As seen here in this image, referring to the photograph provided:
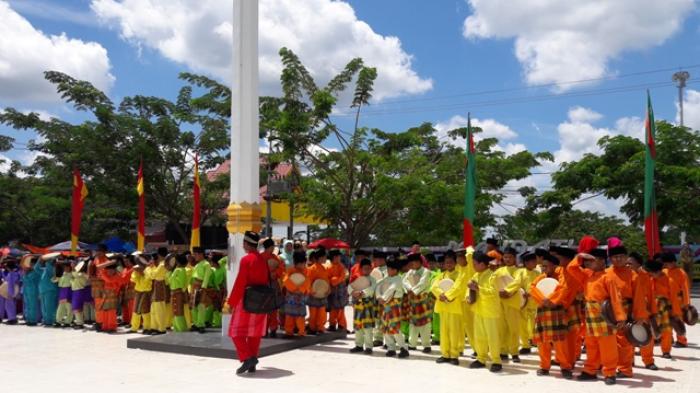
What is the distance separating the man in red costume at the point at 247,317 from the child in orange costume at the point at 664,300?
5537 millimetres

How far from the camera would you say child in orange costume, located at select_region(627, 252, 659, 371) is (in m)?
7.75

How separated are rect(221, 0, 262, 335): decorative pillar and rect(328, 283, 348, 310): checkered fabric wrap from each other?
6.38 ft

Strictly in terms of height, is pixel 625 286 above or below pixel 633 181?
below

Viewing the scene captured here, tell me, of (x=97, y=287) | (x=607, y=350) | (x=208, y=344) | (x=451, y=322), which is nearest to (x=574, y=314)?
(x=607, y=350)

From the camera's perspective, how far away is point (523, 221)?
23.2 metres

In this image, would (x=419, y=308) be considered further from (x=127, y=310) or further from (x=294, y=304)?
(x=127, y=310)

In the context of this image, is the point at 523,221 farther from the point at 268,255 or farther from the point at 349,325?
the point at 268,255

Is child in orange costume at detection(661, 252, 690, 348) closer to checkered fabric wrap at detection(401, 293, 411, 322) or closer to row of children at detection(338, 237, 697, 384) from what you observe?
row of children at detection(338, 237, 697, 384)

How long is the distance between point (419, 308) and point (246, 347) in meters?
2.78

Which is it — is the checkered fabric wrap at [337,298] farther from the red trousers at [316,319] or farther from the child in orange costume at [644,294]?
the child in orange costume at [644,294]

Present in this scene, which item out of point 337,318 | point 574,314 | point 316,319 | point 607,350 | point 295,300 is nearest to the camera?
point 607,350

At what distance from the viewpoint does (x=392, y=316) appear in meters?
9.66

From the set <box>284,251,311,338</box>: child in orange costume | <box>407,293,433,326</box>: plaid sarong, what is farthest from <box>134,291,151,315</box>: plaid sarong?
<box>407,293,433,326</box>: plaid sarong

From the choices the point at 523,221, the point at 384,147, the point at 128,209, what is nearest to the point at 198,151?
the point at 128,209
